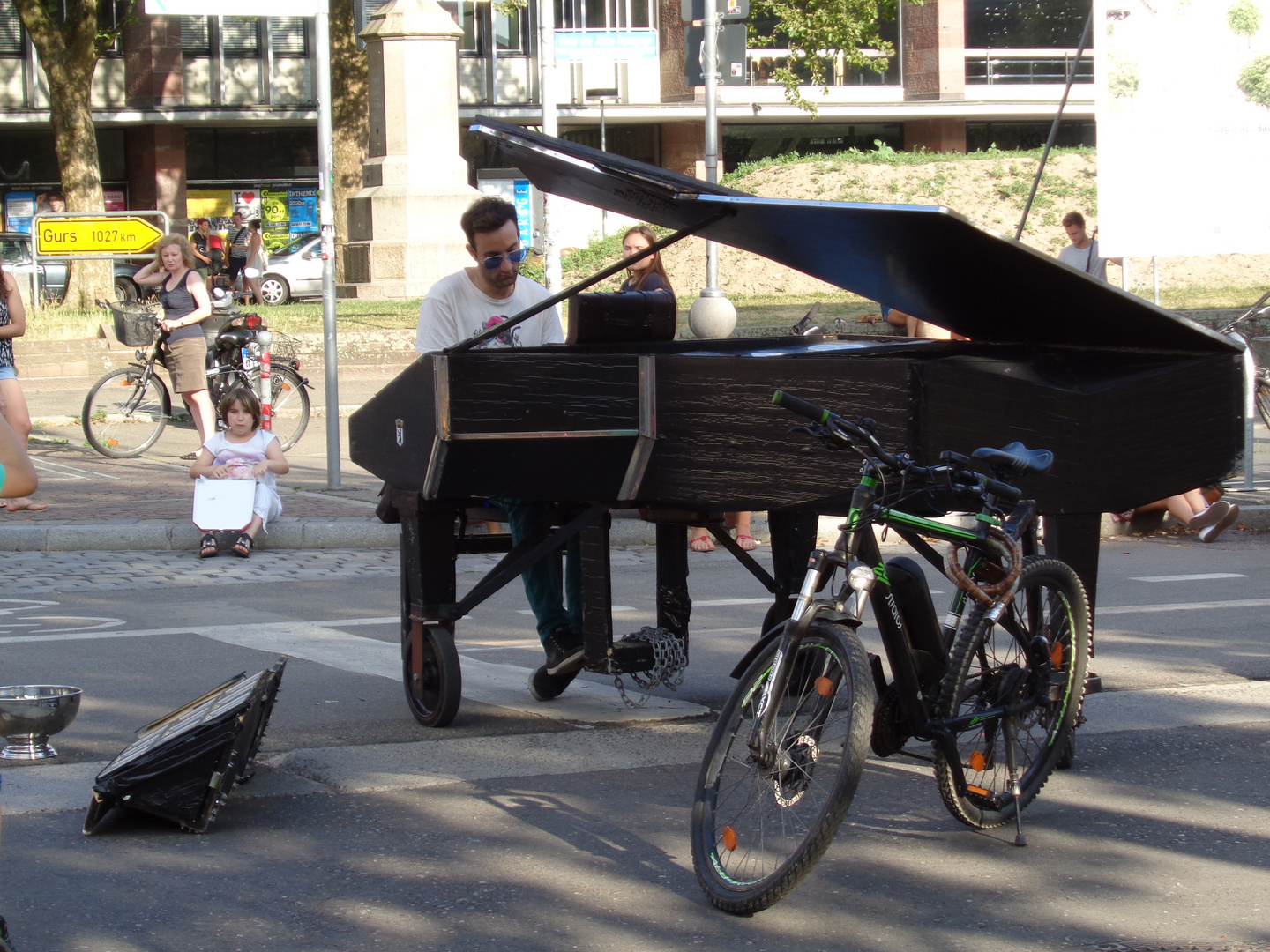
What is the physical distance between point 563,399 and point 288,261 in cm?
2998

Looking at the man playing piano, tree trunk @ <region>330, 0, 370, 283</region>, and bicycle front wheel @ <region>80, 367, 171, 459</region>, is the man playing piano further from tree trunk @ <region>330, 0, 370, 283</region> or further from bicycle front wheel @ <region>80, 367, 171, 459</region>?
tree trunk @ <region>330, 0, 370, 283</region>

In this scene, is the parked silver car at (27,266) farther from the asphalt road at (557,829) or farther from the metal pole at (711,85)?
the asphalt road at (557,829)

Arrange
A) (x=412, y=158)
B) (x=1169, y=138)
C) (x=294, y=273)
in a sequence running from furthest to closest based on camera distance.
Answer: (x=294, y=273)
(x=412, y=158)
(x=1169, y=138)

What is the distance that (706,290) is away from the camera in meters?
22.8

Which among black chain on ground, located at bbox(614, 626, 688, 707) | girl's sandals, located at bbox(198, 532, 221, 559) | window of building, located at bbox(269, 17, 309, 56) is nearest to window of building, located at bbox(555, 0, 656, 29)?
window of building, located at bbox(269, 17, 309, 56)

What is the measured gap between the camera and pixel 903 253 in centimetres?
480

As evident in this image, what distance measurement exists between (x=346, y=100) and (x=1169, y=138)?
23965 mm

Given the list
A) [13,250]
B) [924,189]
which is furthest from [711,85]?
[13,250]

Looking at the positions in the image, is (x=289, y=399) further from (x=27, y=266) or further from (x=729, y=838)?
(x=27, y=266)

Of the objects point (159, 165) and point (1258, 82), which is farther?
point (159, 165)

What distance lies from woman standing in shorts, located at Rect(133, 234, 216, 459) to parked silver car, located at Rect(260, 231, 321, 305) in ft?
65.8

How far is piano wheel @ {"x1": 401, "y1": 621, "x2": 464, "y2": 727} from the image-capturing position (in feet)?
19.1

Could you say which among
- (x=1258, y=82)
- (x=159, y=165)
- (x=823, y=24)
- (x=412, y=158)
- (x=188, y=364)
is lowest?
(x=188, y=364)

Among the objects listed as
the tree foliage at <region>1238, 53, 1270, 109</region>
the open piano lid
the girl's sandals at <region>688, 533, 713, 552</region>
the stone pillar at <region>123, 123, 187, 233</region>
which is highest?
the stone pillar at <region>123, 123, 187, 233</region>
